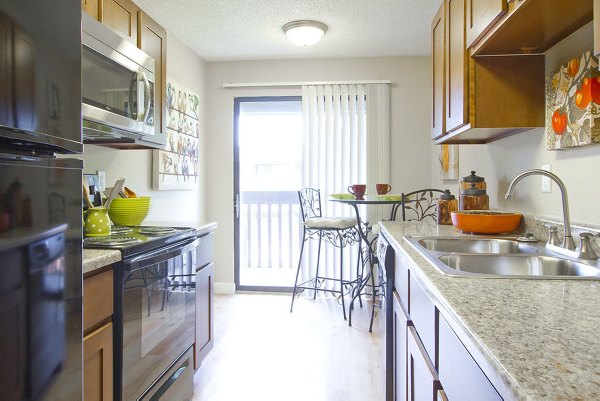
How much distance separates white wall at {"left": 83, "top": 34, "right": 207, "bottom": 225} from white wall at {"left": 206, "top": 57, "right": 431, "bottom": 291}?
0.14m

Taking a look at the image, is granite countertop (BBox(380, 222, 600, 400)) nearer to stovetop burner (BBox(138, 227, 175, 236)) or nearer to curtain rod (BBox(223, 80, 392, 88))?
stovetop burner (BBox(138, 227, 175, 236))

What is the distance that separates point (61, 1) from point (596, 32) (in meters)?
1.15

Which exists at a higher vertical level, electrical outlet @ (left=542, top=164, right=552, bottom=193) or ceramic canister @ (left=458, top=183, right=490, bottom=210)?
electrical outlet @ (left=542, top=164, right=552, bottom=193)

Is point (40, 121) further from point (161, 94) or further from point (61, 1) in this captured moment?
point (161, 94)

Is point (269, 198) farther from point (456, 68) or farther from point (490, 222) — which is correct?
point (490, 222)

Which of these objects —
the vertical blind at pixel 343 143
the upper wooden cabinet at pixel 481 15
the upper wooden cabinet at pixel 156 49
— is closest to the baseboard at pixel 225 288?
the vertical blind at pixel 343 143

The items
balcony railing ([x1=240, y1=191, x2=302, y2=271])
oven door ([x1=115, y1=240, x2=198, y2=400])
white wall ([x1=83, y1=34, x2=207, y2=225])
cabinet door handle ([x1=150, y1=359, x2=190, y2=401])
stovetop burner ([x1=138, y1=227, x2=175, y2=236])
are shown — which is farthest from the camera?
balcony railing ([x1=240, y1=191, x2=302, y2=271])

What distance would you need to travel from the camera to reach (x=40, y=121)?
836 millimetres

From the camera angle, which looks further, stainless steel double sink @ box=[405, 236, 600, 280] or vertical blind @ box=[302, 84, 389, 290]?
vertical blind @ box=[302, 84, 389, 290]

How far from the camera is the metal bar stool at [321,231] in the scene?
136 inches

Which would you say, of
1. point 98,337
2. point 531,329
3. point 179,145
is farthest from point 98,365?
point 179,145

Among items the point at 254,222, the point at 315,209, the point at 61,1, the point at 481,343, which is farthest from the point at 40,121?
the point at 254,222

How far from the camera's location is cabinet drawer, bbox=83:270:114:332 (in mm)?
1308

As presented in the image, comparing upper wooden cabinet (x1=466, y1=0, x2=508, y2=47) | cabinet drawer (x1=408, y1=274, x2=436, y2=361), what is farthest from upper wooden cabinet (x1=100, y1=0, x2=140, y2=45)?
cabinet drawer (x1=408, y1=274, x2=436, y2=361)
